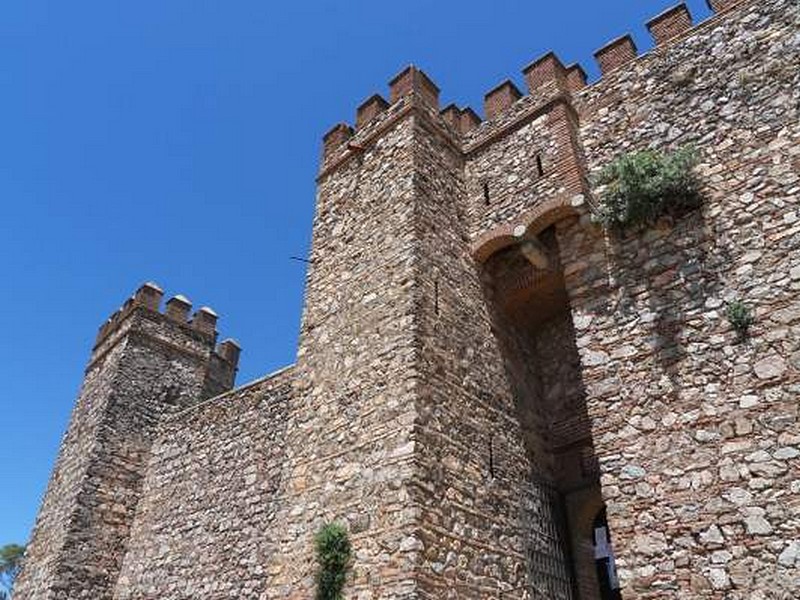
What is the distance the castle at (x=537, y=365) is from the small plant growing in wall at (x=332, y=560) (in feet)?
0.45

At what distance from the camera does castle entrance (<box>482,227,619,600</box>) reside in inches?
300

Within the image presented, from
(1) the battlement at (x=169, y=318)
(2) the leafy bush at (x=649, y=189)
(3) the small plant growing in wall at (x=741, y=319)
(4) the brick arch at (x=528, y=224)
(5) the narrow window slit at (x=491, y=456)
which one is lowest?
(5) the narrow window slit at (x=491, y=456)

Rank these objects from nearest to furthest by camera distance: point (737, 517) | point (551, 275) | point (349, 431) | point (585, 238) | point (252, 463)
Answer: point (737, 517) → point (349, 431) → point (585, 238) → point (551, 275) → point (252, 463)

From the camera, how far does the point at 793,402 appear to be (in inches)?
219

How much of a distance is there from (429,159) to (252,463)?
208 inches

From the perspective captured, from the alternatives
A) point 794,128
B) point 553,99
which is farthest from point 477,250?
point 794,128

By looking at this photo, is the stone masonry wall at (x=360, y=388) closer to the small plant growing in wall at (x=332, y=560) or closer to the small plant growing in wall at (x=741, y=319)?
the small plant growing in wall at (x=332, y=560)

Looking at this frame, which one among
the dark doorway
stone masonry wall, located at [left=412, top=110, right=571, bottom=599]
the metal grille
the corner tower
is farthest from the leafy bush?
the dark doorway

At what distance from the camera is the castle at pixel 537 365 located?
582cm

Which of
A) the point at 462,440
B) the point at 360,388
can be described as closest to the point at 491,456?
the point at 462,440

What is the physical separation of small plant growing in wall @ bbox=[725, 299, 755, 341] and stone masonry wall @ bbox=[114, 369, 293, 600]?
5.97 meters

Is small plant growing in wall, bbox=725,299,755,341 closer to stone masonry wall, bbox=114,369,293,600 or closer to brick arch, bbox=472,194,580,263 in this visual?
brick arch, bbox=472,194,580,263

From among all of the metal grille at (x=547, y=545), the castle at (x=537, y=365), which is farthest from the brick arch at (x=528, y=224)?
the metal grille at (x=547, y=545)

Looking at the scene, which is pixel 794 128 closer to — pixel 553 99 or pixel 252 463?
pixel 553 99
